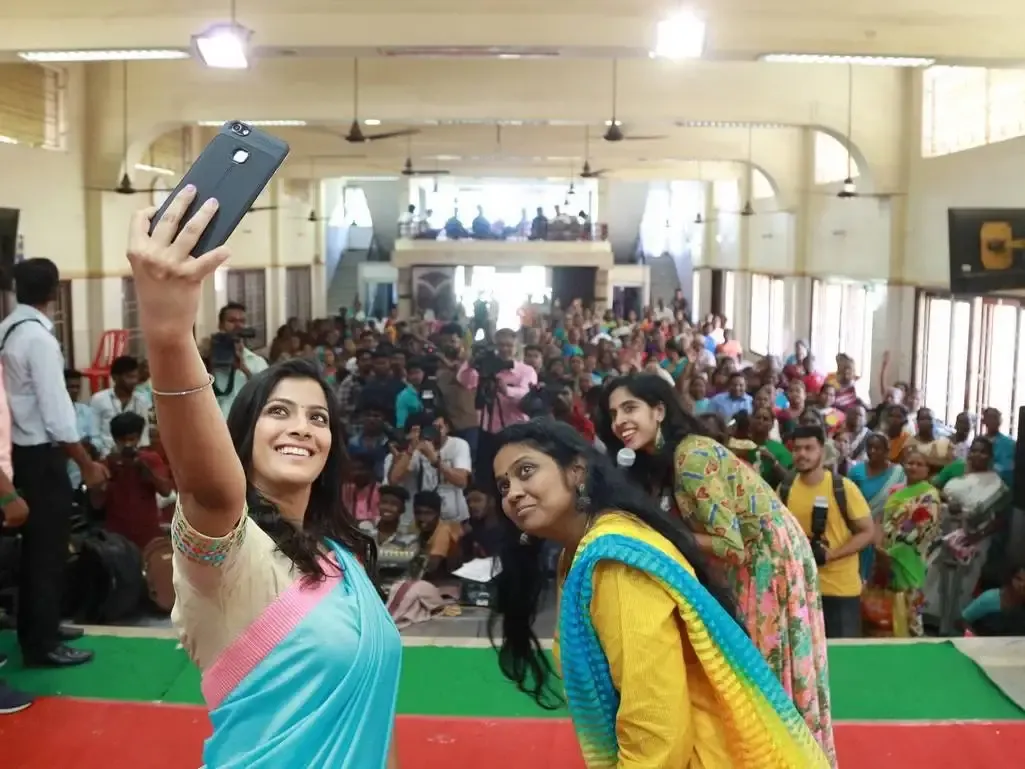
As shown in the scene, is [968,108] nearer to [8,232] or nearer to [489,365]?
[489,365]

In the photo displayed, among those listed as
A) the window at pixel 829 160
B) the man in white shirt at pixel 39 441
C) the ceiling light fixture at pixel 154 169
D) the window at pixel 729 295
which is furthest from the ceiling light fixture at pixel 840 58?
the window at pixel 729 295

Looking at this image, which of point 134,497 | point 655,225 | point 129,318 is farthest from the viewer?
point 655,225

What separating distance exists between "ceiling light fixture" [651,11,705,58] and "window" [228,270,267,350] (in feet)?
34.4

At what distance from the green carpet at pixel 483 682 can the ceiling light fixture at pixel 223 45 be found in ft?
10.3

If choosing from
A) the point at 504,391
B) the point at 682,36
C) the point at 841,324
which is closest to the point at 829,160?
the point at 841,324

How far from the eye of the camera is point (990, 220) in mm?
7211

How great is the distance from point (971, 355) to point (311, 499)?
8.60m

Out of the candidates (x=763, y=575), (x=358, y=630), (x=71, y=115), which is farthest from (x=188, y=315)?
(x=71, y=115)

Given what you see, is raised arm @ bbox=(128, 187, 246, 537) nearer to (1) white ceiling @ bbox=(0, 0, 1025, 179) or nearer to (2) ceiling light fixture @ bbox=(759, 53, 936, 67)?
(1) white ceiling @ bbox=(0, 0, 1025, 179)

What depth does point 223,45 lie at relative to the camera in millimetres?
5469

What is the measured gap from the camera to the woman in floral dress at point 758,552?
235cm

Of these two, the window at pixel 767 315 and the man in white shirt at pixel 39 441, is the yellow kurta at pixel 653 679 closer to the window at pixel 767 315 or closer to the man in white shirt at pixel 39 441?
the man in white shirt at pixel 39 441

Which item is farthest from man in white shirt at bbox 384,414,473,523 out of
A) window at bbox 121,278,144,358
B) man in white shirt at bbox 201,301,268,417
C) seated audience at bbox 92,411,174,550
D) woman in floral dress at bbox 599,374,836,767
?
window at bbox 121,278,144,358

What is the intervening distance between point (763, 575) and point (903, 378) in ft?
28.7
